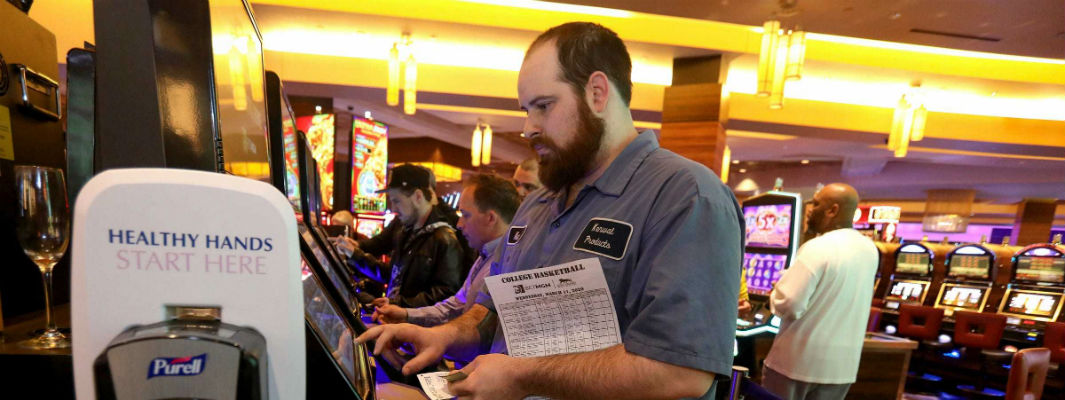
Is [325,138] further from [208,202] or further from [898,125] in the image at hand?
[898,125]

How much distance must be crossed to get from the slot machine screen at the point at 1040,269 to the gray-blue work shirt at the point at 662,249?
22.1ft

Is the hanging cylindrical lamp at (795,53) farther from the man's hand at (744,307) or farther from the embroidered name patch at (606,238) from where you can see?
the embroidered name patch at (606,238)

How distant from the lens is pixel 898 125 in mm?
5762

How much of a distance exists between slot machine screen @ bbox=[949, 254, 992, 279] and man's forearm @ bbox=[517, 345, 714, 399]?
7.34m

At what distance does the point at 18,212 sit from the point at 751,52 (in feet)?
17.5

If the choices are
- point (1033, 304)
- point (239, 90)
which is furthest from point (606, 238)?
point (1033, 304)

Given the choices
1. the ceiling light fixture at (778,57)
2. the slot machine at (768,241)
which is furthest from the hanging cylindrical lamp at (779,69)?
the slot machine at (768,241)

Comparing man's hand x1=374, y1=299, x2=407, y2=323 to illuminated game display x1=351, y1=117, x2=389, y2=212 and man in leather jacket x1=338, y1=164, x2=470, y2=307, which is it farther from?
illuminated game display x1=351, y1=117, x2=389, y2=212

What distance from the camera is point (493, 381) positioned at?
85 cm

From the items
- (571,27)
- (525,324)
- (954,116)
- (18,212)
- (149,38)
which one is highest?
(954,116)

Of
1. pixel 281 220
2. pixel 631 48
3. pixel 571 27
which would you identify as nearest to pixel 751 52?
pixel 631 48

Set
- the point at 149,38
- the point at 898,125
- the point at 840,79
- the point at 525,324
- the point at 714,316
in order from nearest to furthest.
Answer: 1. the point at 149,38
2. the point at 714,316
3. the point at 525,324
4. the point at 898,125
5. the point at 840,79

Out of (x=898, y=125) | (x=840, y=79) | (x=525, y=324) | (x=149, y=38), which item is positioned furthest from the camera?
(x=840, y=79)

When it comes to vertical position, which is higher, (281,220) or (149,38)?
(149,38)
